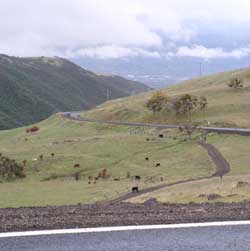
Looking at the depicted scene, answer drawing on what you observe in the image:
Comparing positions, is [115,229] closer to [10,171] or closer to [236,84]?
[10,171]

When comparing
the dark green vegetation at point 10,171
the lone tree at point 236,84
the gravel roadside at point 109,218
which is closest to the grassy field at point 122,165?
the dark green vegetation at point 10,171

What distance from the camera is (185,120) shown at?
415 ft

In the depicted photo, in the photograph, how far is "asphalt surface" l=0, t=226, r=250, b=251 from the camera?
8805 millimetres

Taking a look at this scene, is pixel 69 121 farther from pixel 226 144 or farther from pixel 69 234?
pixel 69 234

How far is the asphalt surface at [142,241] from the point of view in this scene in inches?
347

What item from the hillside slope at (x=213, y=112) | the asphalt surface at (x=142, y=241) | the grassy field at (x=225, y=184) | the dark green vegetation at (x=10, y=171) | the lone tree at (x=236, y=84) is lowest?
the dark green vegetation at (x=10, y=171)

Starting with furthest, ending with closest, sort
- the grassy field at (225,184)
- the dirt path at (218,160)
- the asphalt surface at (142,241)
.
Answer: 1. the dirt path at (218,160)
2. the grassy field at (225,184)
3. the asphalt surface at (142,241)

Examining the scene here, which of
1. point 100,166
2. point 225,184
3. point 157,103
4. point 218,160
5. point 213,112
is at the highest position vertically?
point 157,103

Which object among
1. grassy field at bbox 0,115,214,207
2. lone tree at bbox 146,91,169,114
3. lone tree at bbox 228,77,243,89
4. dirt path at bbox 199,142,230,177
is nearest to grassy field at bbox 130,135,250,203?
dirt path at bbox 199,142,230,177

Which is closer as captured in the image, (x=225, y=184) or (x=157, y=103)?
(x=225, y=184)

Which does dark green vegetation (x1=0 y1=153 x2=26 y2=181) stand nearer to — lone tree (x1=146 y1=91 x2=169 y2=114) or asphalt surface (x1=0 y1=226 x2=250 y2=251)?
asphalt surface (x1=0 y1=226 x2=250 y2=251)

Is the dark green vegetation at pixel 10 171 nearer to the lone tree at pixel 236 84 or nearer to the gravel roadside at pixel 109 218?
the gravel roadside at pixel 109 218

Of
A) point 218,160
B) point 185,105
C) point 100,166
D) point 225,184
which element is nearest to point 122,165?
point 100,166

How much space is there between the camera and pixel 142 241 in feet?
30.3
